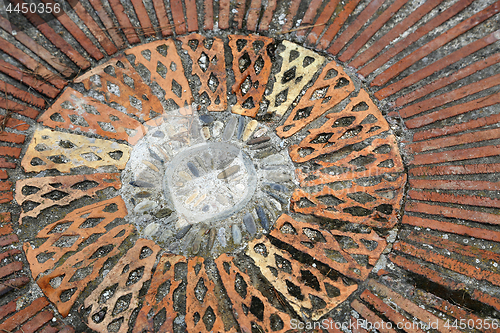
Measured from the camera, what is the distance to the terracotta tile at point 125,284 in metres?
2.60

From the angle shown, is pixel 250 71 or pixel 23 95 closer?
pixel 23 95

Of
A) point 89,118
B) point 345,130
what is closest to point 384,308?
point 345,130

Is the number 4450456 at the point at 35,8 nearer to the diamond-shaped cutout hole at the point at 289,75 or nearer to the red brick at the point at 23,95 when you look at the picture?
the red brick at the point at 23,95

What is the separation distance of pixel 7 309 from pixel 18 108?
1543mm

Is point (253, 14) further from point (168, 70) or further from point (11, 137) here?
point (11, 137)

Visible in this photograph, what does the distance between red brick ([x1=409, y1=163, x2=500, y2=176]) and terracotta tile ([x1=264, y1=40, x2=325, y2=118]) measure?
1150mm

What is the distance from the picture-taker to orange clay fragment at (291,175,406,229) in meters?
2.82

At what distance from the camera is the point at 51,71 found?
3104mm

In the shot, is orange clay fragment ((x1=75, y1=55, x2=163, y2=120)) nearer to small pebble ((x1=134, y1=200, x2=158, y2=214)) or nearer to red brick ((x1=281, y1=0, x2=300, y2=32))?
small pebble ((x1=134, y1=200, x2=158, y2=214))

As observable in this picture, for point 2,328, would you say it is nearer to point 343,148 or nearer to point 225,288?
point 225,288

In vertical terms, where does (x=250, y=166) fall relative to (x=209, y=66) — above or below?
below

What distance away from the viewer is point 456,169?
2.77m

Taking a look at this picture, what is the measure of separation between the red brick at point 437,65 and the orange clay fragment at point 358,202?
740 millimetres

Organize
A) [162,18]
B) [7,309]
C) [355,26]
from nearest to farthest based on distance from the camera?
[7,309] < [355,26] < [162,18]
